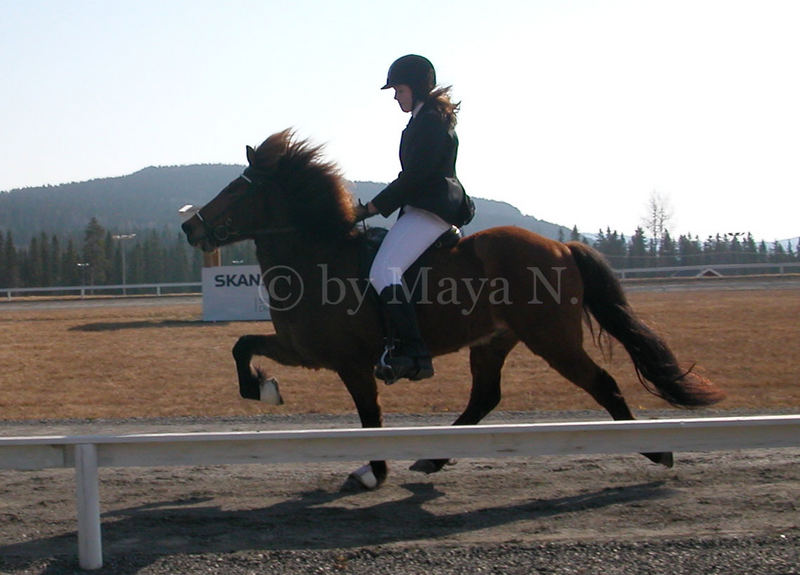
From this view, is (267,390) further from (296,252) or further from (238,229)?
(238,229)

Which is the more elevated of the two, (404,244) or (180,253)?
(180,253)

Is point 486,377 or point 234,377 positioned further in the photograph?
point 234,377

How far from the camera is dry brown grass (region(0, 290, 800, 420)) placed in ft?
34.6

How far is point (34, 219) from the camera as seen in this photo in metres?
179

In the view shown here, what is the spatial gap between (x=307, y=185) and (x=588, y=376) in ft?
8.53

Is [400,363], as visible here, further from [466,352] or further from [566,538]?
[466,352]

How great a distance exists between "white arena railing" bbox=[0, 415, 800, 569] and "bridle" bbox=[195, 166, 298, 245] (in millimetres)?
2366

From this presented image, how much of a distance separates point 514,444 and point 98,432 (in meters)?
5.88

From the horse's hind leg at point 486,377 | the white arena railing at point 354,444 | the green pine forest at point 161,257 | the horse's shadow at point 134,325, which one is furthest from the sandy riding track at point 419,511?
the green pine forest at point 161,257

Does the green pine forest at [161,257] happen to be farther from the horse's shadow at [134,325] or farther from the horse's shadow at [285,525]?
the horse's shadow at [285,525]
